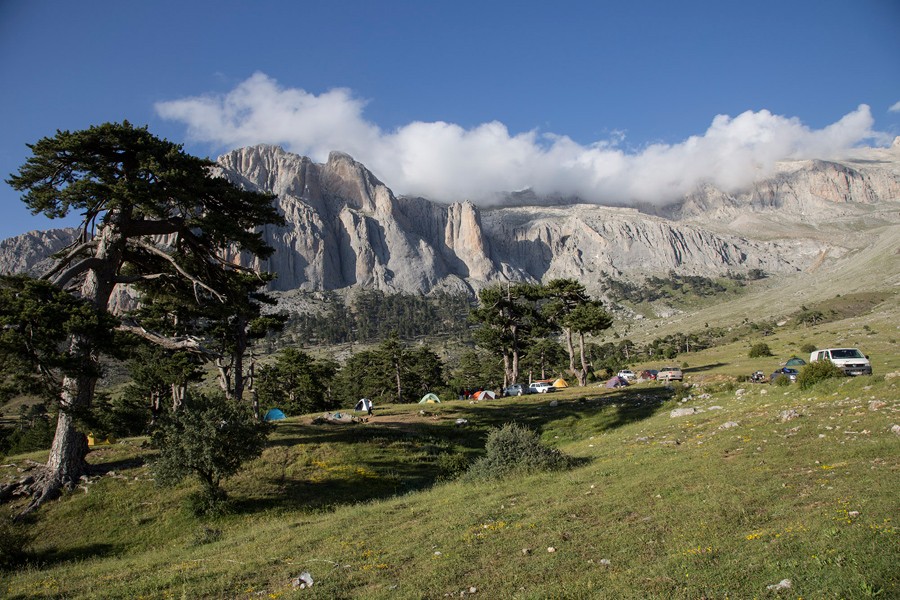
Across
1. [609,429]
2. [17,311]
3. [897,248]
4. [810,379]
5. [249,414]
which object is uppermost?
[897,248]

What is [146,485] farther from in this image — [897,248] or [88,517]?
[897,248]

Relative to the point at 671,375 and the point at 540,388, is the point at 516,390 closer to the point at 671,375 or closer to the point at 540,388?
the point at 540,388

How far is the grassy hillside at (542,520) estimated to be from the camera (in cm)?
724

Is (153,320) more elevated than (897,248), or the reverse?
(897,248)

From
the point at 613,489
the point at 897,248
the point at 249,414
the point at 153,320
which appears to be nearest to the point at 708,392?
the point at 613,489

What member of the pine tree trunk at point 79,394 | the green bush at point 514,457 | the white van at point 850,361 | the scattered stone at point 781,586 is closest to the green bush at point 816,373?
the white van at point 850,361

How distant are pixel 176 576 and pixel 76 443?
1300cm

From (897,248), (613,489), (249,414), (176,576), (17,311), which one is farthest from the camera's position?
(897,248)

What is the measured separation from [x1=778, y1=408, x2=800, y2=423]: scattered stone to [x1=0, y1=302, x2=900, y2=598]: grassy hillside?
0.30 ft

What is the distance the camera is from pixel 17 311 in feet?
52.0

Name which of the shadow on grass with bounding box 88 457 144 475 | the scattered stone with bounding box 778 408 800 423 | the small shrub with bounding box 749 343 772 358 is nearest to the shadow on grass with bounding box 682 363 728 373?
the small shrub with bounding box 749 343 772 358

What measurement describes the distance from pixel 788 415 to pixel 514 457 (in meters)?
9.89

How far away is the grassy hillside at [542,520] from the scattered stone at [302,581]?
0.16m

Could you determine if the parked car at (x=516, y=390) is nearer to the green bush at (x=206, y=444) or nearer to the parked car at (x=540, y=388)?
the parked car at (x=540, y=388)
